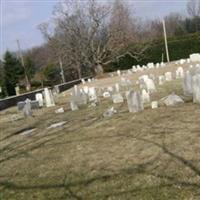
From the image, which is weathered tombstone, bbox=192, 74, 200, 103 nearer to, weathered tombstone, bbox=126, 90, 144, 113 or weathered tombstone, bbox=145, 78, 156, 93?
weathered tombstone, bbox=126, 90, 144, 113

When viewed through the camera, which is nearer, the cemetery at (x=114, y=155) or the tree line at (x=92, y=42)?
the cemetery at (x=114, y=155)

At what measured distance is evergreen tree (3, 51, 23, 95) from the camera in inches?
2040

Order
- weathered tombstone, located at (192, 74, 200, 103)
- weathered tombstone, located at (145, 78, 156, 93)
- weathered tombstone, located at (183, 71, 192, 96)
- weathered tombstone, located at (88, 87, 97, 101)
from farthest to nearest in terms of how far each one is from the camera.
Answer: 1. weathered tombstone, located at (88, 87, 97, 101)
2. weathered tombstone, located at (145, 78, 156, 93)
3. weathered tombstone, located at (183, 71, 192, 96)
4. weathered tombstone, located at (192, 74, 200, 103)

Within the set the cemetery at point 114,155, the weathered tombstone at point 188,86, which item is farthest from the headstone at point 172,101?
the weathered tombstone at point 188,86

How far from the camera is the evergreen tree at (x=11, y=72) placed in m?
51.8

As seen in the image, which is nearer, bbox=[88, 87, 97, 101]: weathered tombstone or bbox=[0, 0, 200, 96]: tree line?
bbox=[88, 87, 97, 101]: weathered tombstone

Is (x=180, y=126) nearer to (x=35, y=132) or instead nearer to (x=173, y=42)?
(x=35, y=132)

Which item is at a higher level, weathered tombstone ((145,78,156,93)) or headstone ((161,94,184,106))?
headstone ((161,94,184,106))

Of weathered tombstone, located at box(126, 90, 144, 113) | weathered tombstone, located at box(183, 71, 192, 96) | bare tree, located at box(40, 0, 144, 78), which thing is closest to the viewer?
weathered tombstone, located at box(126, 90, 144, 113)

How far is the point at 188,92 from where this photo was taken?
11898mm

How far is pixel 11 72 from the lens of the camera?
52094 millimetres

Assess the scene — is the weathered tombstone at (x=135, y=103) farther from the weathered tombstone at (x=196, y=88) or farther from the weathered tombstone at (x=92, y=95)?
the weathered tombstone at (x=92, y=95)

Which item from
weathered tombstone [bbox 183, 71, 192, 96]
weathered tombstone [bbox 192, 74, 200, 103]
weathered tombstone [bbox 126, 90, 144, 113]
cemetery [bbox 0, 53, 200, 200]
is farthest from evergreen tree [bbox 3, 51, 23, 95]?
weathered tombstone [bbox 192, 74, 200, 103]

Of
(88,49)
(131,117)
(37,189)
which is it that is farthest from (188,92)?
(88,49)
